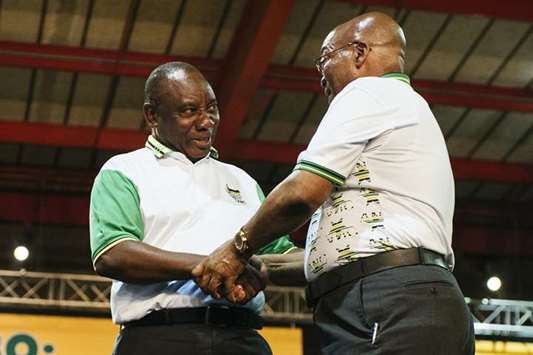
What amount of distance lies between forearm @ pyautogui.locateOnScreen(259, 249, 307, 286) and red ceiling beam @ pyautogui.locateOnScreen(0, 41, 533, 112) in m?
8.91

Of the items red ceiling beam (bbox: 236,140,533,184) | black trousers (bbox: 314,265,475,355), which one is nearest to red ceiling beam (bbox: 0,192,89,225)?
red ceiling beam (bbox: 236,140,533,184)

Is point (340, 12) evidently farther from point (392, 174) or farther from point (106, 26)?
point (392, 174)

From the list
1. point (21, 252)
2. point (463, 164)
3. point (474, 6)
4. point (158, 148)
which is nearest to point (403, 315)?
point (158, 148)

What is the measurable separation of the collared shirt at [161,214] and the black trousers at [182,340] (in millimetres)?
60

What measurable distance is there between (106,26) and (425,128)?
9.65 meters

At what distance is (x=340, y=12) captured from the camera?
12445 millimetres

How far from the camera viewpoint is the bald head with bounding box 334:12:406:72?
3379 mm

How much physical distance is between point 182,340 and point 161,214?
0.38 m

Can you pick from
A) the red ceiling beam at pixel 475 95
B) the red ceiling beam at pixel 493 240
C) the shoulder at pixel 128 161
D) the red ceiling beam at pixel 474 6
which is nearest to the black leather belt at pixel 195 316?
the shoulder at pixel 128 161

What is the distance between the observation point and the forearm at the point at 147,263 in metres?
3.26

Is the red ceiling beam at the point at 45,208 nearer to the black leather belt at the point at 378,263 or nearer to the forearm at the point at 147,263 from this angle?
the forearm at the point at 147,263

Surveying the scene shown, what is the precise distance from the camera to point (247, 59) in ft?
40.2

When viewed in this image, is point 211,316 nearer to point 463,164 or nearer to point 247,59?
point 247,59

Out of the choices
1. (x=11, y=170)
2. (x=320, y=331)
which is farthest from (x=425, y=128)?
(x=11, y=170)
